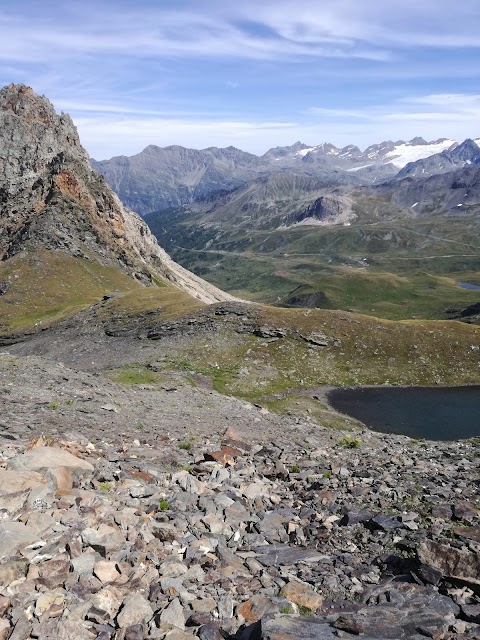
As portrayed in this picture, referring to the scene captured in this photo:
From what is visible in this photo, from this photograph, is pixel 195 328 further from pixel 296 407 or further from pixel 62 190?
pixel 62 190

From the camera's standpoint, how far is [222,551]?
17.7m

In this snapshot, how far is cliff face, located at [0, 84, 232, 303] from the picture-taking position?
153m

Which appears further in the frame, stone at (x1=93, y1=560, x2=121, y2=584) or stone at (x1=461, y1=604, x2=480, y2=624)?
stone at (x1=93, y1=560, x2=121, y2=584)

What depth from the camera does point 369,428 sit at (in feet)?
212

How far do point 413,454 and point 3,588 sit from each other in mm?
36122

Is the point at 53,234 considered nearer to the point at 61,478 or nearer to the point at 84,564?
the point at 61,478

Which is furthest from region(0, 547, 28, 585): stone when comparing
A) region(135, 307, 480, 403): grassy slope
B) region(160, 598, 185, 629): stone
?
region(135, 307, 480, 403): grassy slope

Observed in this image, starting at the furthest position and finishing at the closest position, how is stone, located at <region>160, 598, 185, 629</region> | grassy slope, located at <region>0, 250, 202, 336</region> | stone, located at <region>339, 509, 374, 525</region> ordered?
grassy slope, located at <region>0, 250, 202, 336</region>, stone, located at <region>339, 509, 374, 525</region>, stone, located at <region>160, 598, 185, 629</region>

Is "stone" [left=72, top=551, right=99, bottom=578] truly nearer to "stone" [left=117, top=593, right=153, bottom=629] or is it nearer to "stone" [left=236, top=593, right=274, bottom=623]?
"stone" [left=117, top=593, right=153, bottom=629]

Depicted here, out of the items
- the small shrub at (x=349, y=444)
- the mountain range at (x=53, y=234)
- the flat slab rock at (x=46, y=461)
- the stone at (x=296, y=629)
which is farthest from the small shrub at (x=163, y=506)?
the mountain range at (x=53, y=234)

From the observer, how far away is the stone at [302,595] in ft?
49.9

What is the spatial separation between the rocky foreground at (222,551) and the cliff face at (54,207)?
13447 centimetres

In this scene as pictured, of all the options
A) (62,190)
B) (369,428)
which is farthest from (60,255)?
(369,428)

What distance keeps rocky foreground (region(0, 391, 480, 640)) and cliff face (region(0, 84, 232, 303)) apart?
134 metres
